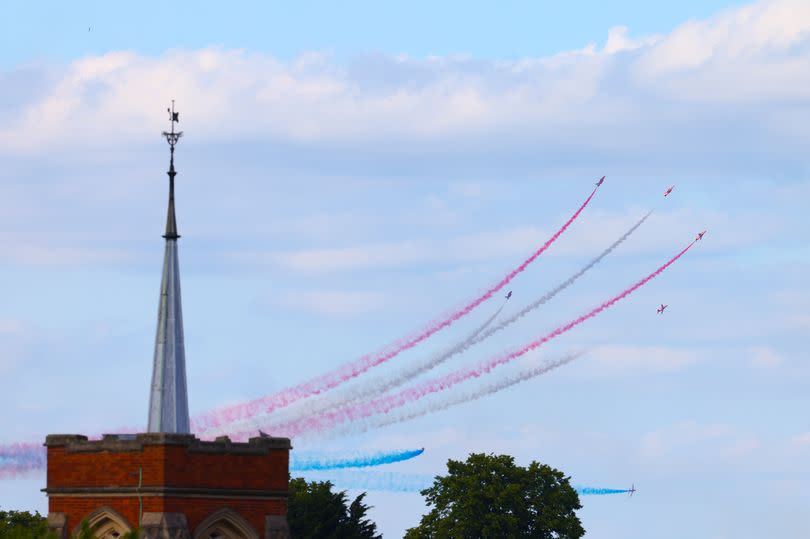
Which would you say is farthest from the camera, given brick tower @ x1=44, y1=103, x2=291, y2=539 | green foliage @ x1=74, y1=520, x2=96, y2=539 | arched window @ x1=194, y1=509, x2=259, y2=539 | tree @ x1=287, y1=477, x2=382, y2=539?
tree @ x1=287, y1=477, x2=382, y2=539

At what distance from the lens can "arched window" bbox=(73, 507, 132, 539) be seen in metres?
104

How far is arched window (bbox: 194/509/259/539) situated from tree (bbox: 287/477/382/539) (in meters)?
59.8

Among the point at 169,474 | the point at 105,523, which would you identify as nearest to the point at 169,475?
the point at 169,474

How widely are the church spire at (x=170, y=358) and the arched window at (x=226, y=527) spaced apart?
14.0 feet

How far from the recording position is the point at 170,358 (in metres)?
Result: 108

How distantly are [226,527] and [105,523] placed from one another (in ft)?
16.4

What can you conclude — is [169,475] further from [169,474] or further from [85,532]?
[85,532]

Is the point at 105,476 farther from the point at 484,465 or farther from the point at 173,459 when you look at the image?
the point at 484,465

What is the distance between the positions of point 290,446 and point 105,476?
26.7 ft

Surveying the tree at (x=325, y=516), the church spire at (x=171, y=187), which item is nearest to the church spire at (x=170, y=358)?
the church spire at (x=171, y=187)

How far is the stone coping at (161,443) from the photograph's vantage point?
342 feet

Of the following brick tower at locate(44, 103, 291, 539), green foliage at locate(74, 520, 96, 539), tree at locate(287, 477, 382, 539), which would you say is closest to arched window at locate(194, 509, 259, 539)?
brick tower at locate(44, 103, 291, 539)

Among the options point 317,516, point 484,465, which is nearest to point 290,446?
point 317,516

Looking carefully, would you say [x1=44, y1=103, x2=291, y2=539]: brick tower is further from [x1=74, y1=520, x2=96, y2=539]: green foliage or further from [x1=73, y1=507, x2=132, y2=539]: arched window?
[x1=74, y1=520, x2=96, y2=539]: green foliage
